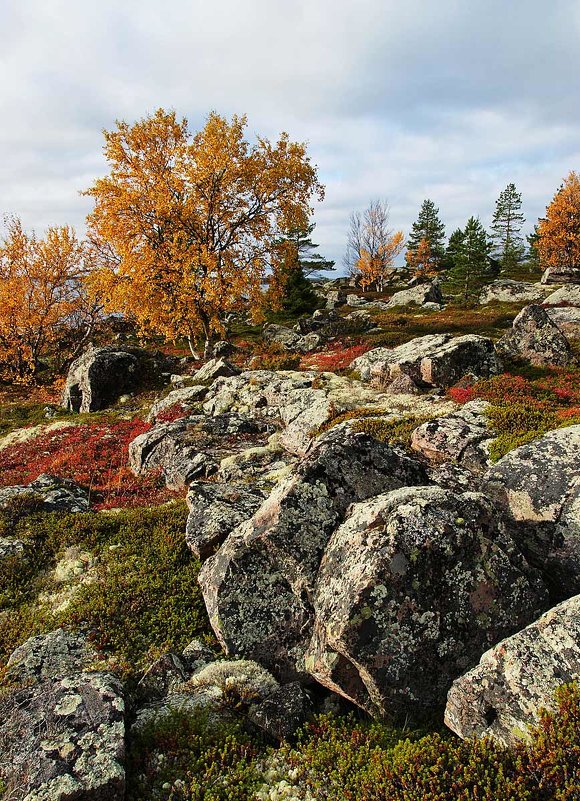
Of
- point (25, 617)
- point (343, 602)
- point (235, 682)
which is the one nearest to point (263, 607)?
point (235, 682)

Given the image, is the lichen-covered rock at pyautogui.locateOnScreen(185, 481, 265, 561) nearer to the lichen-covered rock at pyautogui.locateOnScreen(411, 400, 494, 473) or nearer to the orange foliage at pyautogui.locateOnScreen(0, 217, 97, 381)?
the lichen-covered rock at pyautogui.locateOnScreen(411, 400, 494, 473)

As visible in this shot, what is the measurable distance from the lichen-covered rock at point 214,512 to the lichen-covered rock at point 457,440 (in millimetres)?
5217

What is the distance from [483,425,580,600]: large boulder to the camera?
330 inches

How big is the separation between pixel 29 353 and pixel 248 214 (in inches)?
894

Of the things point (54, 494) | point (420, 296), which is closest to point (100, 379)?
point (54, 494)

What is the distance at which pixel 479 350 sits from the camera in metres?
20.5

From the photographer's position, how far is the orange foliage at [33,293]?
128 feet

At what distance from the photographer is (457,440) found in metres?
13.5

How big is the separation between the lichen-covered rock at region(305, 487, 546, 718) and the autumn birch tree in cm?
2535

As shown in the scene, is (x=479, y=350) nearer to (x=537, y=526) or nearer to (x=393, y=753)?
(x=537, y=526)

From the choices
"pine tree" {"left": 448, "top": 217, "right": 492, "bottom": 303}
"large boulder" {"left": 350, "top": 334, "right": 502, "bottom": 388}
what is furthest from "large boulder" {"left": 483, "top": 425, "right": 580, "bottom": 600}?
"pine tree" {"left": 448, "top": 217, "right": 492, "bottom": 303}

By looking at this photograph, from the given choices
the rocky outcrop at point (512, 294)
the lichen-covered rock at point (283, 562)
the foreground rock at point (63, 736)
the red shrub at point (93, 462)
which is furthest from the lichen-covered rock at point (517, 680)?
the rocky outcrop at point (512, 294)

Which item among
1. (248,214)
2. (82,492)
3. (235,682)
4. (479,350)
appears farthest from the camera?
(248,214)

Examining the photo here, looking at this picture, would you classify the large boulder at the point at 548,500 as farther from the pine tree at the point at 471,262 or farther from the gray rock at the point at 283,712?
the pine tree at the point at 471,262
